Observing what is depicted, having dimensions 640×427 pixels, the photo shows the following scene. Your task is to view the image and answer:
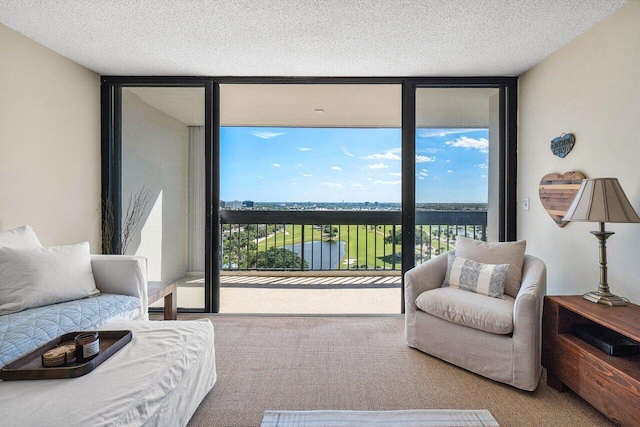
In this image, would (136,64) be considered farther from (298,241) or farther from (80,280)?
(298,241)

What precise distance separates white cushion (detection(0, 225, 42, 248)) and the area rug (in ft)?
6.37

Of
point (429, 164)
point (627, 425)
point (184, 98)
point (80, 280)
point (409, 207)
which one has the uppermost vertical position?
point (184, 98)

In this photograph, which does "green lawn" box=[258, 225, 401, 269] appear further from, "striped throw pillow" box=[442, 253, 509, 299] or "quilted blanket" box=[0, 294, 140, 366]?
"quilted blanket" box=[0, 294, 140, 366]

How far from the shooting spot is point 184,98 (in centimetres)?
344

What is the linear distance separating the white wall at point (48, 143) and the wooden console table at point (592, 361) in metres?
3.77

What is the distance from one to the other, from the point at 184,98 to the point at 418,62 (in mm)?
2281

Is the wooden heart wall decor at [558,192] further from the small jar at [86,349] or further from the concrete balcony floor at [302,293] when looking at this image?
the small jar at [86,349]

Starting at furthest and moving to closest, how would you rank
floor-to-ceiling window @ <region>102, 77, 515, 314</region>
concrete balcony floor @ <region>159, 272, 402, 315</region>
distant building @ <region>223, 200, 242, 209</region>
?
distant building @ <region>223, 200, 242, 209</region>
concrete balcony floor @ <region>159, 272, 402, 315</region>
floor-to-ceiling window @ <region>102, 77, 515, 314</region>

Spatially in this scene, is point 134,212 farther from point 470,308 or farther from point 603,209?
point 603,209

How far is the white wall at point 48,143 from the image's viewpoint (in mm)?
2488

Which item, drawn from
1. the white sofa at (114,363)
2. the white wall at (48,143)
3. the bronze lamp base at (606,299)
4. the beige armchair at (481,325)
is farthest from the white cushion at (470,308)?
the white wall at (48,143)

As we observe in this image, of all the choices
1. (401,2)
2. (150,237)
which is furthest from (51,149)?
(401,2)

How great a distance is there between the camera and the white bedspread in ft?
3.83

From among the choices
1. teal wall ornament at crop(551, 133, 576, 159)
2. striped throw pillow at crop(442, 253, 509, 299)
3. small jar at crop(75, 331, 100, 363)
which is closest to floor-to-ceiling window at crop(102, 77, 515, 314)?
teal wall ornament at crop(551, 133, 576, 159)
